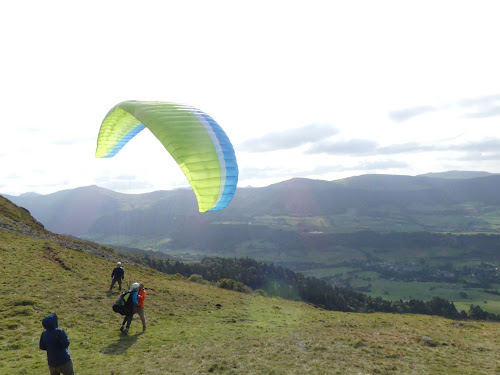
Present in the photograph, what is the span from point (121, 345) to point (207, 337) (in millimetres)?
3890

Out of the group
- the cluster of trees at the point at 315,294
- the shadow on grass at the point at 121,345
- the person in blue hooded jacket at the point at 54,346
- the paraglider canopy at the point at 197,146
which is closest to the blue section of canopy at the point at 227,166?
the paraglider canopy at the point at 197,146

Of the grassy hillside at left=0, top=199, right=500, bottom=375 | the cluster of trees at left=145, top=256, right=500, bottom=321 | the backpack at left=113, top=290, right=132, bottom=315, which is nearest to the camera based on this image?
the grassy hillside at left=0, top=199, right=500, bottom=375

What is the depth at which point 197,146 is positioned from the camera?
11.4m

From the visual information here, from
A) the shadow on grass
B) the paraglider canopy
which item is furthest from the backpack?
the paraglider canopy

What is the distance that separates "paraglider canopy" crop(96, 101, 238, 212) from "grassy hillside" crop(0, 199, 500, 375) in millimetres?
5825

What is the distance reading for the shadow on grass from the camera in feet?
38.8

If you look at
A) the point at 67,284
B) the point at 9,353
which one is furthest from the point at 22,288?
the point at 9,353

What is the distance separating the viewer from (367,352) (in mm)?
13023

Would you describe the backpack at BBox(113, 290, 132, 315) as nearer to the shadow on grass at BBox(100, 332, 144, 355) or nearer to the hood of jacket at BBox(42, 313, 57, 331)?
the shadow on grass at BBox(100, 332, 144, 355)

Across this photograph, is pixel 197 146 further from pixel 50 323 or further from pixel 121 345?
pixel 121 345

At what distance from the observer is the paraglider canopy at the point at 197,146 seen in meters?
11.2

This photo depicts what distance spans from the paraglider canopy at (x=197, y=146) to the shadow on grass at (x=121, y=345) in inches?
245

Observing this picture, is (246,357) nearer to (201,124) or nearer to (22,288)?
(201,124)

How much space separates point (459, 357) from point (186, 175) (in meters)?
13.7
